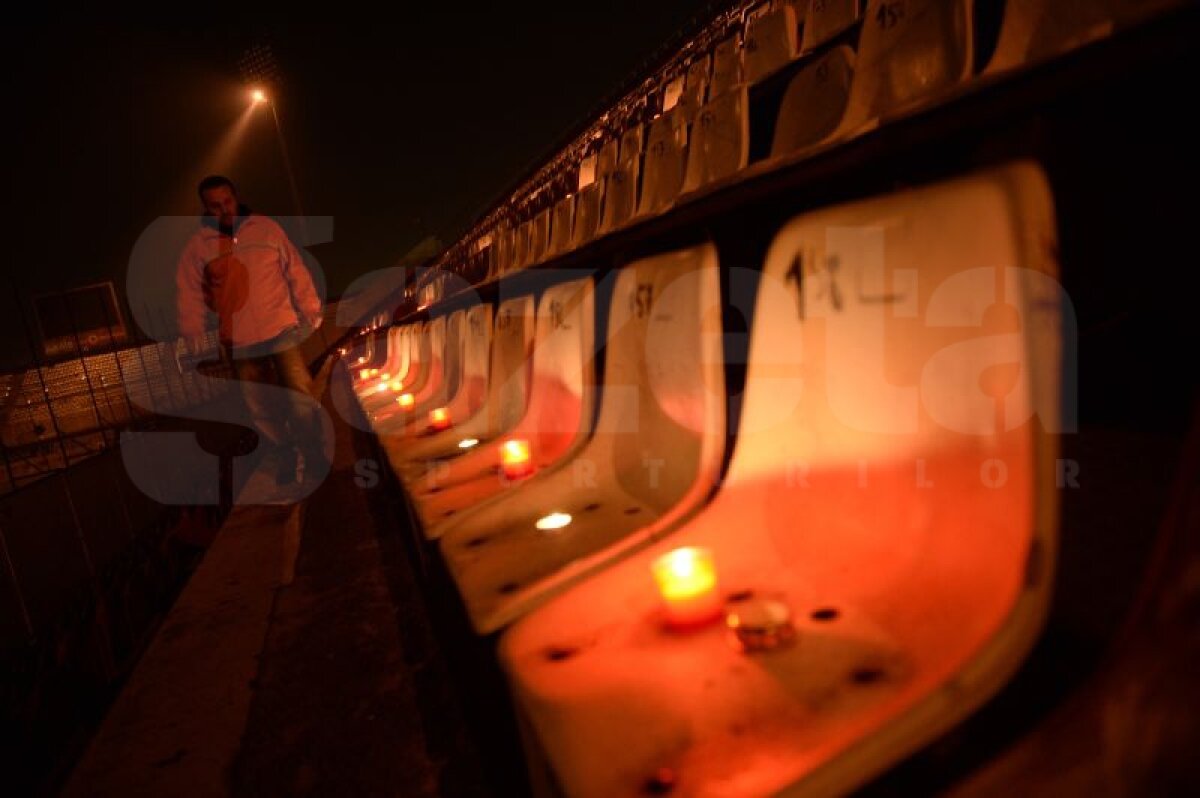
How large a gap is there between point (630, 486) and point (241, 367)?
3058 millimetres

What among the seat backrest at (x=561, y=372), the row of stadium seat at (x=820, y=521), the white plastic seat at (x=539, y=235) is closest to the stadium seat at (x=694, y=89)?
the white plastic seat at (x=539, y=235)

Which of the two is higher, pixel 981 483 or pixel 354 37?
pixel 354 37

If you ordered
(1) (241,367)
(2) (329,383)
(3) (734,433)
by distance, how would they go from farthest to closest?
(2) (329,383)
(1) (241,367)
(3) (734,433)

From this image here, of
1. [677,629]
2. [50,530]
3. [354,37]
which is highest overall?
[354,37]

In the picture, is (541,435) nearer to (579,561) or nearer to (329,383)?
(579,561)

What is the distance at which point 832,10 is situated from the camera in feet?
10.8

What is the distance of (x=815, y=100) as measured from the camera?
2.81 m

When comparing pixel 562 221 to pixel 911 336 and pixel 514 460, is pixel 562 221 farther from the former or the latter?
pixel 911 336

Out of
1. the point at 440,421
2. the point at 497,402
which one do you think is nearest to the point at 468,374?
the point at 440,421

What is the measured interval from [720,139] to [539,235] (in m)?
2.77

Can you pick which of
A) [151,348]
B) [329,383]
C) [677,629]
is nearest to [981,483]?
A: [677,629]

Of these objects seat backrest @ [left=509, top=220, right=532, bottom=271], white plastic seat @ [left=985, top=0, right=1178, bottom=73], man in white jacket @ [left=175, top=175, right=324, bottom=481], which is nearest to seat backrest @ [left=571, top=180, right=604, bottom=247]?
seat backrest @ [left=509, top=220, right=532, bottom=271]

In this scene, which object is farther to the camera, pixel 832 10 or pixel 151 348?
pixel 151 348

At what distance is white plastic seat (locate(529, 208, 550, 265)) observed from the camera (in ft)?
17.7
